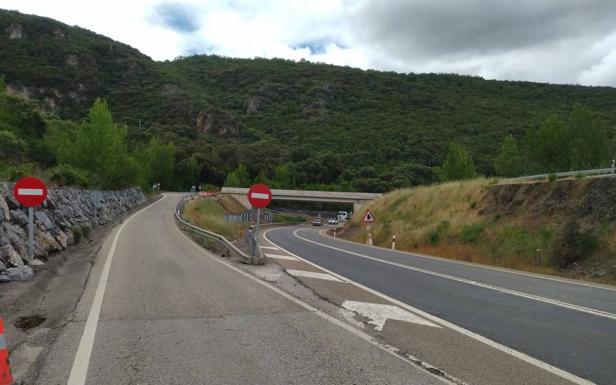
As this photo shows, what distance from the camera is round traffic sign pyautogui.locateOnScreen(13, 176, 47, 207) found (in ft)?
40.9

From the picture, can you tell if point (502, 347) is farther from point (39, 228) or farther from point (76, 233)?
point (76, 233)

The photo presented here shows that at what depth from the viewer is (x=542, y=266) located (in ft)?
53.4

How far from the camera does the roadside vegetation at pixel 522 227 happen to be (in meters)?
15.6

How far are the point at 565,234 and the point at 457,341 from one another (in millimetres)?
11685

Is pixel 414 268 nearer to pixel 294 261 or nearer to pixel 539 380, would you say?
pixel 294 261

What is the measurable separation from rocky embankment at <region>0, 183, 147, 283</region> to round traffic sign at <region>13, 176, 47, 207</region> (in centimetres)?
38

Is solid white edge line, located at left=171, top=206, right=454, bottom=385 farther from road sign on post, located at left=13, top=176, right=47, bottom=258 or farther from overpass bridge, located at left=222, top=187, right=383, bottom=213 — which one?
overpass bridge, located at left=222, top=187, right=383, bottom=213

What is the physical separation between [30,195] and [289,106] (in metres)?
149

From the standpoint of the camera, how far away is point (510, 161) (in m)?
56.8

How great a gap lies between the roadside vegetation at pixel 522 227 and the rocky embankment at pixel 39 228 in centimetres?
1504

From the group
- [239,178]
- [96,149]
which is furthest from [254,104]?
[96,149]

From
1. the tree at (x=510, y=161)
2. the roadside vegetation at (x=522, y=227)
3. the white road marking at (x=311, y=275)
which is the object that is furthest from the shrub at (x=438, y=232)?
the tree at (x=510, y=161)

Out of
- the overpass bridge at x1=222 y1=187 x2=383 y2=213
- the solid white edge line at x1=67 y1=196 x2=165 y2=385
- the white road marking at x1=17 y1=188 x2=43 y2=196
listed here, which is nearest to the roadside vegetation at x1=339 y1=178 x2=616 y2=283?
the solid white edge line at x1=67 y1=196 x2=165 y2=385

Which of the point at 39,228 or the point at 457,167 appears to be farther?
the point at 457,167
